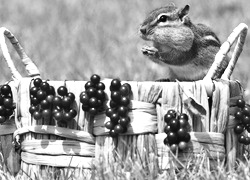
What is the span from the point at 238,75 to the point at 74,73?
Answer: 1.36 metres

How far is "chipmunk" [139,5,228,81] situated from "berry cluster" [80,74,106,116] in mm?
958

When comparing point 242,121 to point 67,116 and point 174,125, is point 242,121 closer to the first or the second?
point 174,125

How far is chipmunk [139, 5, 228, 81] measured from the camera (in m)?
3.58

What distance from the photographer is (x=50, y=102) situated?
8.66 feet

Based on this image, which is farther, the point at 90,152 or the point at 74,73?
the point at 74,73

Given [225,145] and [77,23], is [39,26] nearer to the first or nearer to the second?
[77,23]

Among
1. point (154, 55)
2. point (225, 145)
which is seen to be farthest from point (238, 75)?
point (225, 145)

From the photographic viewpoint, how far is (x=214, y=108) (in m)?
2.64

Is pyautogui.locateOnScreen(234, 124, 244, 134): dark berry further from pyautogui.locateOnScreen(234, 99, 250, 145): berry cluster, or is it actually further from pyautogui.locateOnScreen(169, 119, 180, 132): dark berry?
pyautogui.locateOnScreen(169, 119, 180, 132): dark berry

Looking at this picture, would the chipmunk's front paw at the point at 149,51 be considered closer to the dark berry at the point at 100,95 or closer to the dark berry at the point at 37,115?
the dark berry at the point at 100,95

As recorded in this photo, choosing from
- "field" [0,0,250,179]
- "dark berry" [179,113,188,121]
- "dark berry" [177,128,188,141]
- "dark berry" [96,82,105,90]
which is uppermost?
"field" [0,0,250,179]

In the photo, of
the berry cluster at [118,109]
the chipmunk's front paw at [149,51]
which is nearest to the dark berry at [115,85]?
the berry cluster at [118,109]

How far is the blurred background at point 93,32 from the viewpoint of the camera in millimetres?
4828

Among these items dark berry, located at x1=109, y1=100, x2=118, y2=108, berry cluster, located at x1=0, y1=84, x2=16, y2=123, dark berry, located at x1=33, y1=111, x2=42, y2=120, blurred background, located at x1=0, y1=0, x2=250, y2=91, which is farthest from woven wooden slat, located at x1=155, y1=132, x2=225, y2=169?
blurred background, located at x1=0, y1=0, x2=250, y2=91
